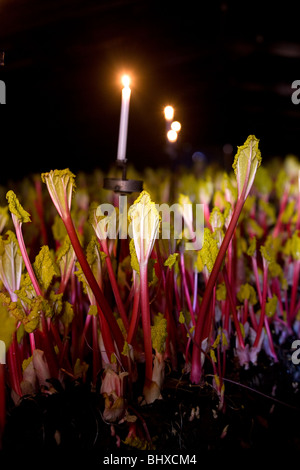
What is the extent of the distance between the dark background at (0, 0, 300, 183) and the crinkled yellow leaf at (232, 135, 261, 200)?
1.33 feet

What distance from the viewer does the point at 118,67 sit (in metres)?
1.40

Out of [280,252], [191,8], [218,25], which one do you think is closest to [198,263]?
[280,252]

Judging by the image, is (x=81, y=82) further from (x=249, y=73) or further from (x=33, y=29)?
(x=249, y=73)

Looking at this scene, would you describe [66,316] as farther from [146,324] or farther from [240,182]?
[240,182]

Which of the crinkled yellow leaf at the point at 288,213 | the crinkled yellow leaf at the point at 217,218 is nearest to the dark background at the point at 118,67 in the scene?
the crinkled yellow leaf at the point at 288,213

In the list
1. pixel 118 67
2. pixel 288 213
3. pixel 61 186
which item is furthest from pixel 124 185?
pixel 118 67

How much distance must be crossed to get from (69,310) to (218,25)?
1.64m

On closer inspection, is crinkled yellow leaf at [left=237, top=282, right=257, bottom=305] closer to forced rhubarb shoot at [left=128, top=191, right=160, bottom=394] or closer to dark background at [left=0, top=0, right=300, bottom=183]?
forced rhubarb shoot at [left=128, top=191, right=160, bottom=394]

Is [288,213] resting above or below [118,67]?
below

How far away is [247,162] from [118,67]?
1137 mm

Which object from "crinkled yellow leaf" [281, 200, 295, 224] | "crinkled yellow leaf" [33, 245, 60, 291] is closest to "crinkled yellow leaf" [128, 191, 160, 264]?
"crinkled yellow leaf" [33, 245, 60, 291]

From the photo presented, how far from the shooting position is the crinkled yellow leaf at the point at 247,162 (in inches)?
16.3

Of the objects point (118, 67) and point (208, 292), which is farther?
point (118, 67)

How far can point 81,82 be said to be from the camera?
1.41 m
